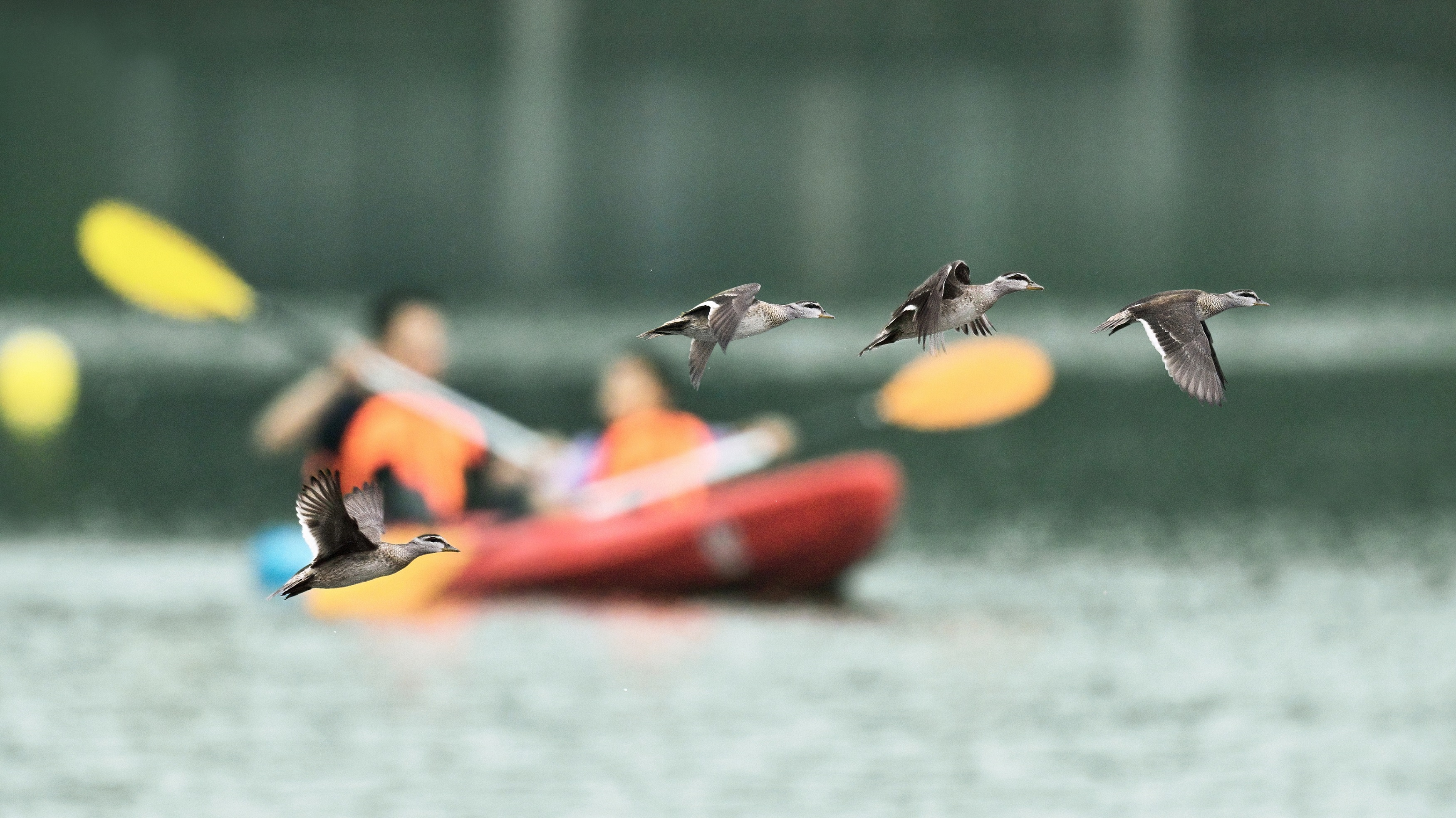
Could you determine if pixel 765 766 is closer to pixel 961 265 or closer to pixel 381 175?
pixel 961 265

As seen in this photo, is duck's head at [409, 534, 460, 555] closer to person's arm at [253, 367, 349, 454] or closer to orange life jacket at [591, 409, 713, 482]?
person's arm at [253, 367, 349, 454]

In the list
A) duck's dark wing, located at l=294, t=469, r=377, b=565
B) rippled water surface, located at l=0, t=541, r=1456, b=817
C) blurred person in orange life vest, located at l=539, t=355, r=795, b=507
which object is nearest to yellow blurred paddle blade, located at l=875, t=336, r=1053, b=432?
duck's dark wing, located at l=294, t=469, r=377, b=565

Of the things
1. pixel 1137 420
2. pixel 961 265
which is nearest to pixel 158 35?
pixel 1137 420

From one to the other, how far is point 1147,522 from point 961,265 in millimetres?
48902

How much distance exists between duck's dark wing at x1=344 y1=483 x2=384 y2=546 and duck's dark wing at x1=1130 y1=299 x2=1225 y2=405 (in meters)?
0.72

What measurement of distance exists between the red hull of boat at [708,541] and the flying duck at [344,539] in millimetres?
29426

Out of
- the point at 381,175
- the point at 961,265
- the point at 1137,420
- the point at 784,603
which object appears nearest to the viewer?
the point at 961,265

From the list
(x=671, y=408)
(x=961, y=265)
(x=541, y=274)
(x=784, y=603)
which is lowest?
(x=961, y=265)

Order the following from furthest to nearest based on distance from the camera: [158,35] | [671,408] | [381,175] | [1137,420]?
[381,175]
[158,35]
[1137,420]
[671,408]

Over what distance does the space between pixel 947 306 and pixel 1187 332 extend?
22 cm

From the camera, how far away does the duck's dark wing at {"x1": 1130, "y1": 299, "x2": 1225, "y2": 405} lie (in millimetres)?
1777

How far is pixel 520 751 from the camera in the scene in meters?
27.4

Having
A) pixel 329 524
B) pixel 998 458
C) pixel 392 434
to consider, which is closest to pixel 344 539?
pixel 329 524

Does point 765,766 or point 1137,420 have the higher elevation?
point 1137,420
